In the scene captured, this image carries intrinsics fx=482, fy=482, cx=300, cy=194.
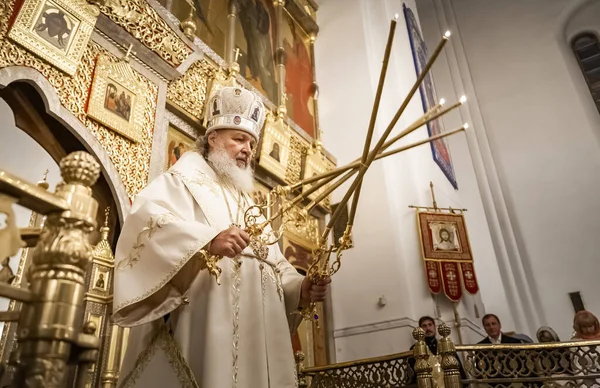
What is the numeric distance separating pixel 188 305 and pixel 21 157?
2.83m

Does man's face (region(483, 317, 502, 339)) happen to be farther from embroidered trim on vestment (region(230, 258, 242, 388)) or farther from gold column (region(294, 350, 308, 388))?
embroidered trim on vestment (region(230, 258, 242, 388))

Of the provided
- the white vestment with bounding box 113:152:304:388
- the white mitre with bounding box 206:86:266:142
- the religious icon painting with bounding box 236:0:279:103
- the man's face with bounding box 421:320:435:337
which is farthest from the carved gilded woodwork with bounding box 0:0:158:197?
the man's face with bounding box 421:320:435:337

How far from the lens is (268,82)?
6562 millimetres

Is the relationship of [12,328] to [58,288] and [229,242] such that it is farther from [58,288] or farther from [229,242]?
[58,288]

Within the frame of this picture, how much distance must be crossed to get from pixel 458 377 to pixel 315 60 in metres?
6.76

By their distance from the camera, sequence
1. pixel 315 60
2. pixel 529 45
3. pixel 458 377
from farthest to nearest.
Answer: pixel 529 45 → pixel 315 60 → pixel 458 377

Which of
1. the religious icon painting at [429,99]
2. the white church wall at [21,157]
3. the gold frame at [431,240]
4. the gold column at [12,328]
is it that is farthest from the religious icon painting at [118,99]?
the religious icon painting at [429,99]

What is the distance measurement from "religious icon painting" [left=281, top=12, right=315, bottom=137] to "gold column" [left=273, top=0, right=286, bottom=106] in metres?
0.18

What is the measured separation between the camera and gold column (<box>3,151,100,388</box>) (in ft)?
3.18

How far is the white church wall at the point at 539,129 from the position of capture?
8.33 meters

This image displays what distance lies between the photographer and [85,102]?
3.38 m

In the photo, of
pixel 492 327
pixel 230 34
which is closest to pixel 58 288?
pixel 492 327

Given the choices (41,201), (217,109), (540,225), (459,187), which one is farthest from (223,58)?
(540,225)

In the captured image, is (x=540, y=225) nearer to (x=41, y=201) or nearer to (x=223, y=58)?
(x=223, y=58)
